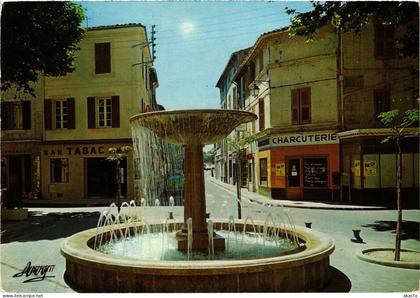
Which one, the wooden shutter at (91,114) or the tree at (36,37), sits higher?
the tree at (36,37)

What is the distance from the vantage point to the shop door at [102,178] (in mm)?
24109

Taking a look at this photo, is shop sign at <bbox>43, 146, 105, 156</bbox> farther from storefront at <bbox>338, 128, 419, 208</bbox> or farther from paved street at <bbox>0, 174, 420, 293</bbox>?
storefront at <bbox>338, 128, 419, 208</bbox>

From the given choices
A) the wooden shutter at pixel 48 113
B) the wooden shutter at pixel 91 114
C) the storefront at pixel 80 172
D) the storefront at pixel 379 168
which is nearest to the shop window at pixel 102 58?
the wooden shutter at pixel 91 114

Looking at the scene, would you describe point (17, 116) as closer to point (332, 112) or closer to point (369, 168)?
point (332, 112)

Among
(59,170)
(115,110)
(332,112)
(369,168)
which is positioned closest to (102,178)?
(59,170)

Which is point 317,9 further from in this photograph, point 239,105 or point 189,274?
point 239,105

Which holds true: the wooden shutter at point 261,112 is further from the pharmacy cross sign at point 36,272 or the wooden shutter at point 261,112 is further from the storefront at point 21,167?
the pharmacy cross sign at point 36,272

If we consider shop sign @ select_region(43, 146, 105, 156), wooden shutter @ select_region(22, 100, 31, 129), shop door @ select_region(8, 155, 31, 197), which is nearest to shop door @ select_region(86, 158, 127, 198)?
shop sign @ select_region(43, 146, 105, 156)

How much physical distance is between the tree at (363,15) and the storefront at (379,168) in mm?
8608

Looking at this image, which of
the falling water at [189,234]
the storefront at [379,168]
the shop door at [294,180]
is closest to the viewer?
the falling water at [189,234]

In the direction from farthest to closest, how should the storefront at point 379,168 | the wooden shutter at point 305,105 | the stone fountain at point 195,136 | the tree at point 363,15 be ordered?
the wooden shutter at point 305,105 < the storefront at point 379,168 < the tree at point 363,15 < the stone fountain at point 195,136

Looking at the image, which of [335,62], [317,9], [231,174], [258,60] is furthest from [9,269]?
[231,174]

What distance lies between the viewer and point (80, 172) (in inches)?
961

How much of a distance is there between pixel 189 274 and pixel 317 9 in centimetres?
924
